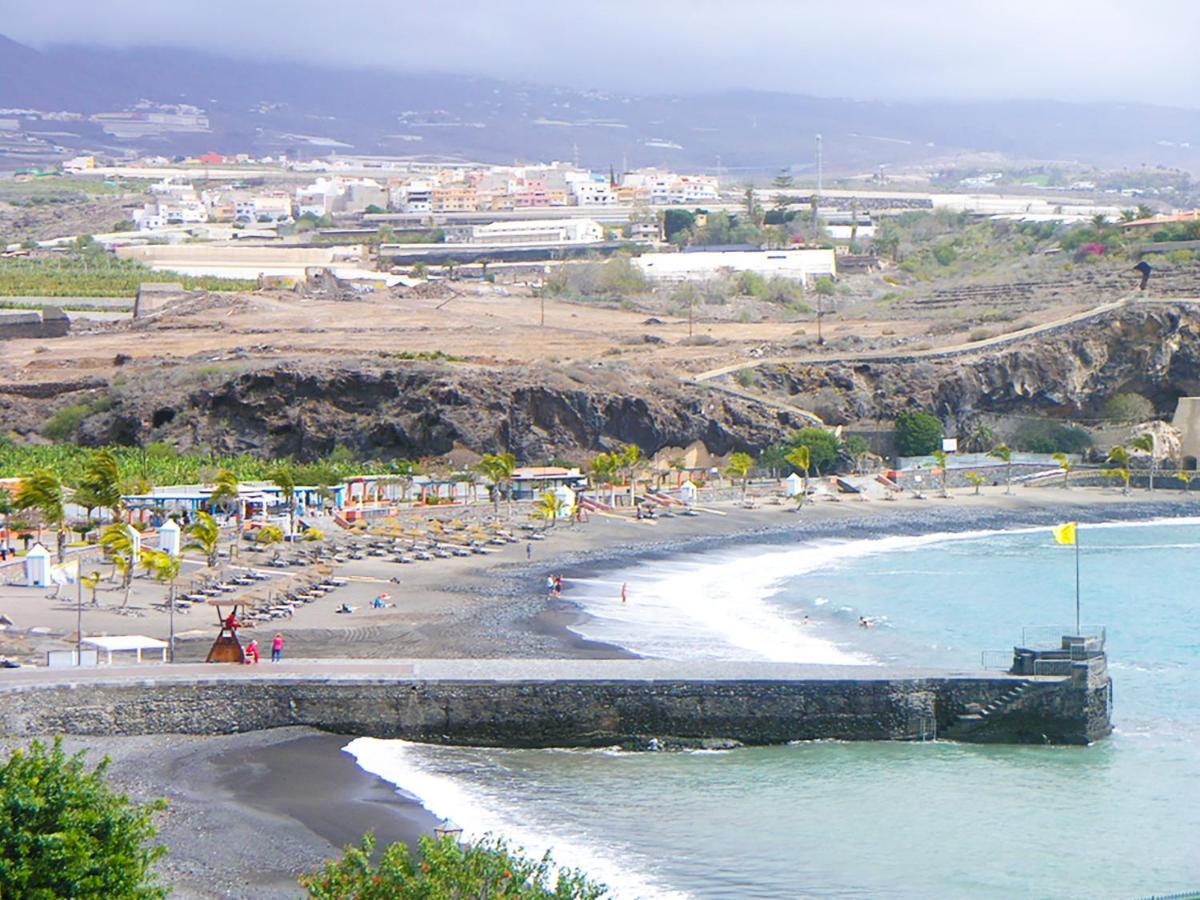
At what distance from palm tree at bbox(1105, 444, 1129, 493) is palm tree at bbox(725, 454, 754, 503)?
12419 mm

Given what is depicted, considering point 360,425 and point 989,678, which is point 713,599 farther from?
point 360,425

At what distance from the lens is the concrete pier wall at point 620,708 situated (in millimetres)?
24906

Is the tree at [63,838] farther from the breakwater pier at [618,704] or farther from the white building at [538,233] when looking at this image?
the white building at [538,233]

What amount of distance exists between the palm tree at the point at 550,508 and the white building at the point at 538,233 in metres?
76.2

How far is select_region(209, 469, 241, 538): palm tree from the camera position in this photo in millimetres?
42219

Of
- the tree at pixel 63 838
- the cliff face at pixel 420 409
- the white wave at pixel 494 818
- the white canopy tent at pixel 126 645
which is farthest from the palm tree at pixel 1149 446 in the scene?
the tree at pixel 63 838

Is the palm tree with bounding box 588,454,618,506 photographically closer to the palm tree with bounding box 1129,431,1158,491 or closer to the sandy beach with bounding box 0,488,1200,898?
the sandy beach with bounding box 0,488,1200,898

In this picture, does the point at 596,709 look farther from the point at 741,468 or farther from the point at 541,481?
the point at 741,468

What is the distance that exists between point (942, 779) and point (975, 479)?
1470 inches

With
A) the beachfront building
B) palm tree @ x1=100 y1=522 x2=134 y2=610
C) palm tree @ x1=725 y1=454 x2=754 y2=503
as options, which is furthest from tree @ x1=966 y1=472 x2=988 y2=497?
palm tree @ x1=100 y1=522 x2=134 y2=610

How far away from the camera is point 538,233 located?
127 metres

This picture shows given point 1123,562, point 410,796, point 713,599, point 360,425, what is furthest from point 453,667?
point 360,425

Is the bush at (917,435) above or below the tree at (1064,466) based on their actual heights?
above

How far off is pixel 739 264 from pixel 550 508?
58.1 meters
